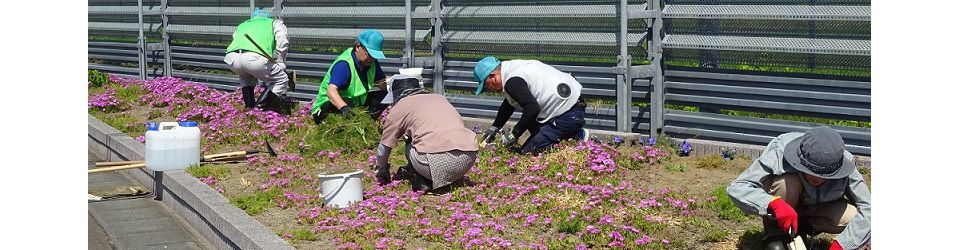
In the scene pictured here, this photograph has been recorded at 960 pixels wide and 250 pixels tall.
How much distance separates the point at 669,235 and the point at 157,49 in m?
12.5

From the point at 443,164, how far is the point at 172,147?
2999 mm

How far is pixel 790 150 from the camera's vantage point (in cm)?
726

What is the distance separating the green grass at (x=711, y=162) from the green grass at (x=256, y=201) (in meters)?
3.42

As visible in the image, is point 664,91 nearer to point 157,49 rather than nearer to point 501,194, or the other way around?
point 501,194

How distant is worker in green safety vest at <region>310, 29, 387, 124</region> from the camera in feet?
40.0

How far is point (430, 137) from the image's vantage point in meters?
9.69

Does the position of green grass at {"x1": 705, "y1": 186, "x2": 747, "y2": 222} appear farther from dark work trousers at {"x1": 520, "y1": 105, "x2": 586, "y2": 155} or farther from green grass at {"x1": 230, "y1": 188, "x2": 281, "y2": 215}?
green grass at {"x1": 230, "y1": 188, "x2": 281, "y2": 215}

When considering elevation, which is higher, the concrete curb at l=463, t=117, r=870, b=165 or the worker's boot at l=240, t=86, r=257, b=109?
the worker's boot at l=240, t=86, r=257, b=109

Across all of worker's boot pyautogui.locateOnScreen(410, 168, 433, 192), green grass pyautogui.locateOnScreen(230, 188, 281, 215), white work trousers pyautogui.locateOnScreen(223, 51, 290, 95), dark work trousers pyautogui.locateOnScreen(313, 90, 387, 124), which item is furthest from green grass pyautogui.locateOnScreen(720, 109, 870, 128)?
white work trousers pyautogui.locateOnScreen(223, 51, 290, 95)

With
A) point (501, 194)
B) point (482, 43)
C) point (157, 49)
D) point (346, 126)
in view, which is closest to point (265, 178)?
point (346, 126)

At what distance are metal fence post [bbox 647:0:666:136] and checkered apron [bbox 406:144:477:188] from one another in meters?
2.53

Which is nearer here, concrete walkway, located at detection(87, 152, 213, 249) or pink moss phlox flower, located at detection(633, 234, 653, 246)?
pink moss phlox flower, located at detection(633, 234, 653, 246)

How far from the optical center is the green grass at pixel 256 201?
9695 millimetres

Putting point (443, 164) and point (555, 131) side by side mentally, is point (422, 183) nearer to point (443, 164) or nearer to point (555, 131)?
point (443, 164)
